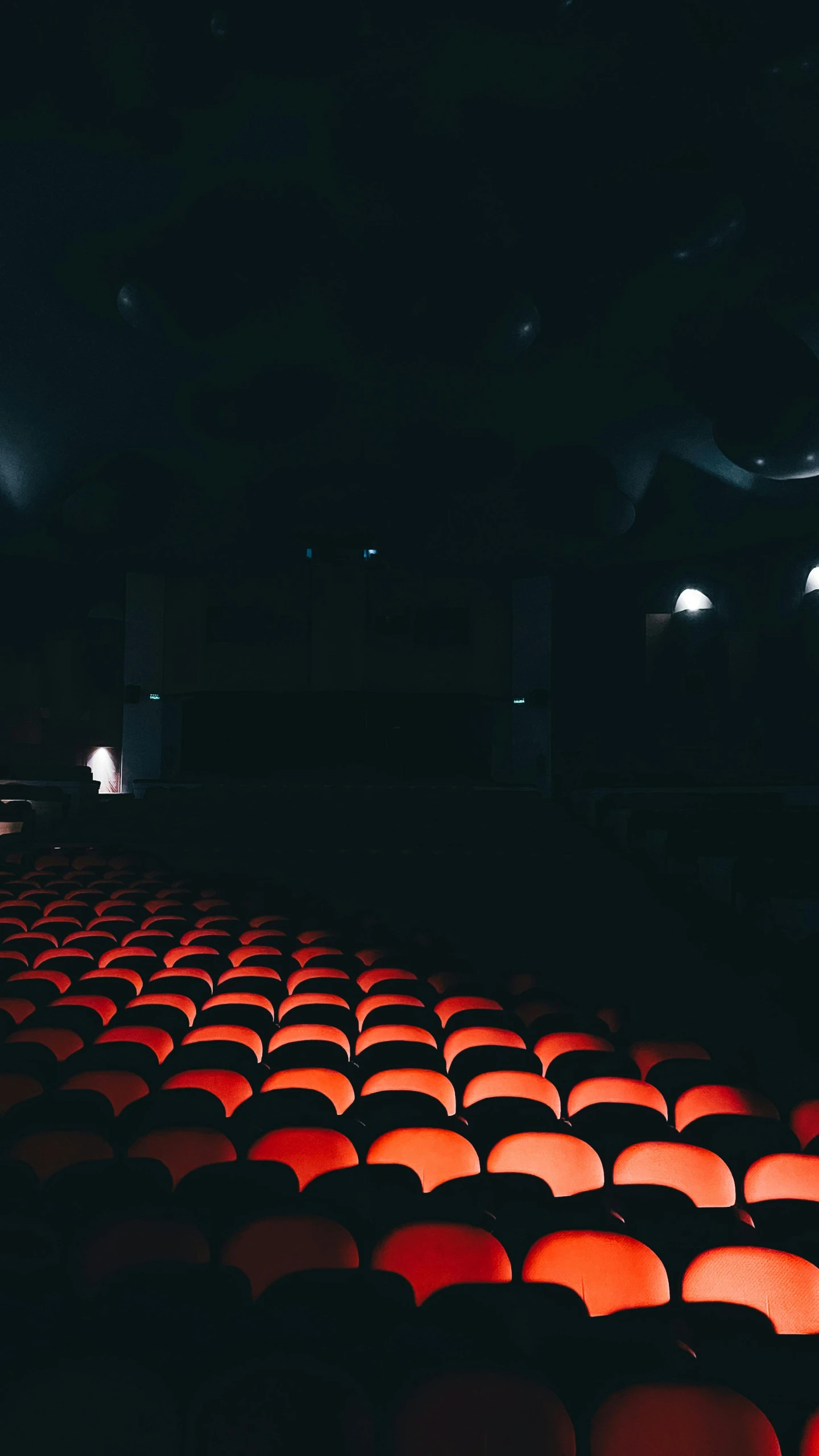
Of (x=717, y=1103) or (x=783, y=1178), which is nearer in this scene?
(x=783, y=1178)

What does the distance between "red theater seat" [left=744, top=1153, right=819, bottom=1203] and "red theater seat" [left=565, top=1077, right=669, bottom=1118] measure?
21.3 inches

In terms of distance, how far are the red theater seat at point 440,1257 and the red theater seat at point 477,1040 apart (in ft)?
5.37

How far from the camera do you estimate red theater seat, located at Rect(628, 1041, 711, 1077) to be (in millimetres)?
3861

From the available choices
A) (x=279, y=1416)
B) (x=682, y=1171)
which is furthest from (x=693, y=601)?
(x=279, y=1416)

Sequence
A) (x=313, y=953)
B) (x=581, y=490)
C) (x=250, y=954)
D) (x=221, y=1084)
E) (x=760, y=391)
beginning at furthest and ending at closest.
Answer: (x=581, y=490) → (x=760, y=391) → (x=313, y=953) → (x=250, y=954) → (x=221, y=1084)

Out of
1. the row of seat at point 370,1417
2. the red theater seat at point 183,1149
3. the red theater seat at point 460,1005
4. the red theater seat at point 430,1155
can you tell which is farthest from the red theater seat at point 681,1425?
the red theater seat at point 460,1005

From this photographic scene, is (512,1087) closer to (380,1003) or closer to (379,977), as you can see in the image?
(380,1003)

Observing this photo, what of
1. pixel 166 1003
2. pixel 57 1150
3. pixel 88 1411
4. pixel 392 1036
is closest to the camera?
pixel 88 1411

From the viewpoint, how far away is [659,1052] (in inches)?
154

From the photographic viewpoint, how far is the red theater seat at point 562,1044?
382 cm

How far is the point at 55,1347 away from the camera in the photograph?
172cm

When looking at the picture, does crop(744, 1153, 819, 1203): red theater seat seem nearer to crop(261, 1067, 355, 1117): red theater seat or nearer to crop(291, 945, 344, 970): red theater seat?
crop(261, 1067, 355, 1117): red theater seat

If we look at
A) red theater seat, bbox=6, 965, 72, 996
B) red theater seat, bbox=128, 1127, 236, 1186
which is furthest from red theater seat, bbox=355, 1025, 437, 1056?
red theater seat, bbox=6, 965, 72, 996

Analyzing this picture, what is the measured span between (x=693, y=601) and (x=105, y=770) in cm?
1220
